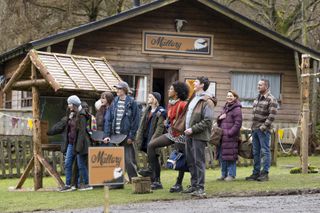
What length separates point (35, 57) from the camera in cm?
1433

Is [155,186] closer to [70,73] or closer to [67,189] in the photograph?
[67,189]

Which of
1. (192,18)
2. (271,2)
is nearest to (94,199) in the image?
(192,18)

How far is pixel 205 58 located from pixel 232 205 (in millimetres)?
14845

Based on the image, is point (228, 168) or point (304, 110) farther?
point (304, 110)

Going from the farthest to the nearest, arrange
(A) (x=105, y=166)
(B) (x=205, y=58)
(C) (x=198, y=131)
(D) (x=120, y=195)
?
(B) (x=205, y=58) < (D) (x=120, y=195) < (C) (x=198, y=131) < (A) (x=105, y=166)

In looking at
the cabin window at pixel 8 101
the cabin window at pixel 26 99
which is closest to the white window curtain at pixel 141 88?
the cabin window at pixel 26 99

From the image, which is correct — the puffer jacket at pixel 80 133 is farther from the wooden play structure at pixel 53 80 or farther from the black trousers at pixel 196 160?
the black trousers at pixel 196 160

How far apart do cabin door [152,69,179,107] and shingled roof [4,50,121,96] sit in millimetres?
10255

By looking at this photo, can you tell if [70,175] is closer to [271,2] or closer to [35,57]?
[35,57]

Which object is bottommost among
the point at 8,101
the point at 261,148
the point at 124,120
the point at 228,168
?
the point at 228,168

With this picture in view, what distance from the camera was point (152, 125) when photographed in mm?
13875

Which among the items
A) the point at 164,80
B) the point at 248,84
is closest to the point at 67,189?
the point at 248,84

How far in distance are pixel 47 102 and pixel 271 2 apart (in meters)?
18.3

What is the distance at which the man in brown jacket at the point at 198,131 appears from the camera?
40.5 ft
